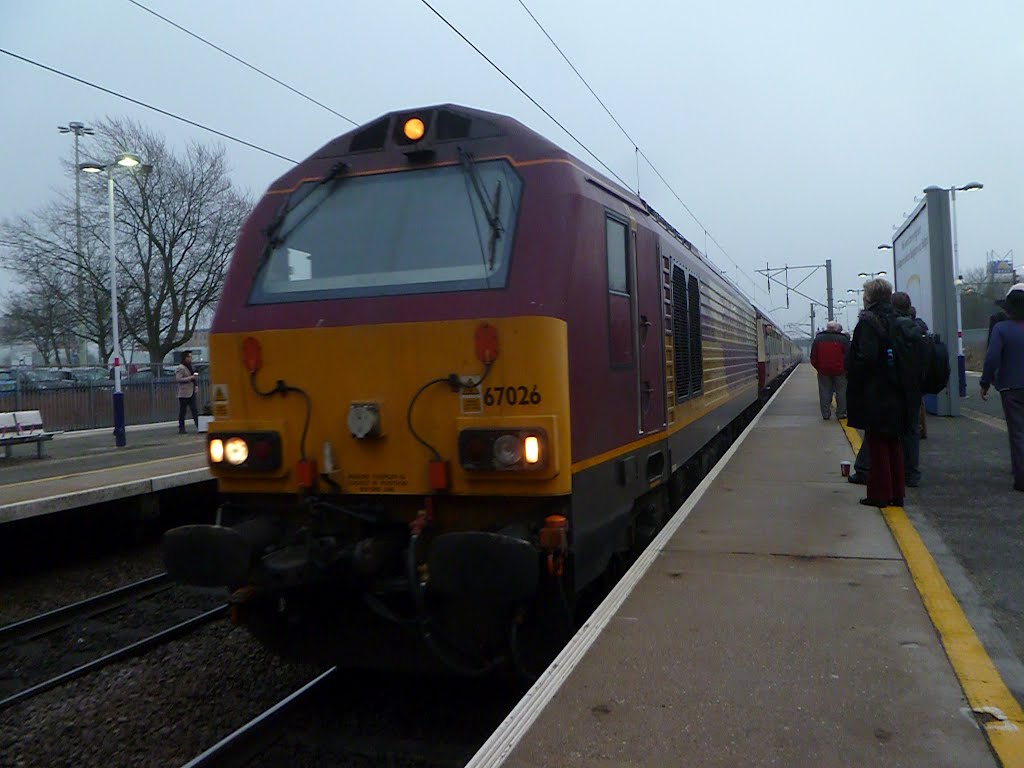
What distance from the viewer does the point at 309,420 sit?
435 cm

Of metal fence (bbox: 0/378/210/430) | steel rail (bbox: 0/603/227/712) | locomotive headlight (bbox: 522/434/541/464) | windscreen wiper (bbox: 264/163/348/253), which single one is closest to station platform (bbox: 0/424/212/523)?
metal fence (bbox: 0/378/210/430)

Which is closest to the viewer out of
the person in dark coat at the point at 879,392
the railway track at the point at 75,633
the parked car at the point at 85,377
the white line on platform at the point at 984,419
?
the railway track at the point at 75,633

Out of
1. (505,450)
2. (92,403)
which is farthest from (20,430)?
(505,450)

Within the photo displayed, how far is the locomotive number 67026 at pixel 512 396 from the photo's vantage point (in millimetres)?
3955

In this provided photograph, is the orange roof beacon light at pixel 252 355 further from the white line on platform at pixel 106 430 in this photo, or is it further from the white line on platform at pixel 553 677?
the white line on platform at pixel 106 430

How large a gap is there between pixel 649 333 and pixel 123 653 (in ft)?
13.6

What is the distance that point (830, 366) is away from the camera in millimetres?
14055

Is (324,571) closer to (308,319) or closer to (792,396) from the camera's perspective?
(308,319)

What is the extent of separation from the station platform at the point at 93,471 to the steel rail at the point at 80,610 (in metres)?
1.10

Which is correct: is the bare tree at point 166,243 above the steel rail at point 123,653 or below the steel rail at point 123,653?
above

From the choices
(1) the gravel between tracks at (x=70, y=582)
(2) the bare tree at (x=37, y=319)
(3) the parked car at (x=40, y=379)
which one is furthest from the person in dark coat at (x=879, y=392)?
(2) the bare tree at (x=37, y=319)

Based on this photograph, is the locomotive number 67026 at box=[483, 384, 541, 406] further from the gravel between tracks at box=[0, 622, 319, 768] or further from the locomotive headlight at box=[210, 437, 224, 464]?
the gravel between tracks at box=[0, 622, 319, 768]

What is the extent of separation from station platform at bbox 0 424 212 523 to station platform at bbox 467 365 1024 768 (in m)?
5.94

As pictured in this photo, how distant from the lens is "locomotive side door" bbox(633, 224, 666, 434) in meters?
5.28
